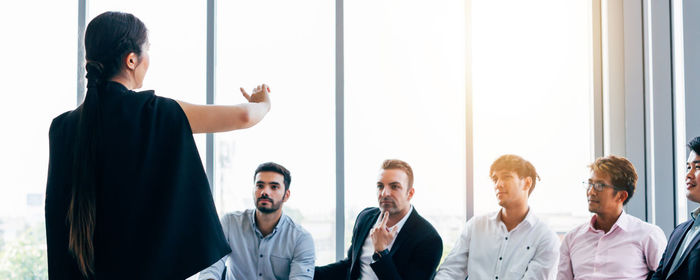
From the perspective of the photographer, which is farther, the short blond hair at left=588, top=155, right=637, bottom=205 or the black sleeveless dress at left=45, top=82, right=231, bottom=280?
the short blond hair at left=588, top=155, right=637, bottom=205

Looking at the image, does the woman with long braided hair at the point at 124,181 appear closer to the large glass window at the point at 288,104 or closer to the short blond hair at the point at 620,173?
the short blond hair at the point at 620,173

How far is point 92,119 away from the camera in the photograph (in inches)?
49.5

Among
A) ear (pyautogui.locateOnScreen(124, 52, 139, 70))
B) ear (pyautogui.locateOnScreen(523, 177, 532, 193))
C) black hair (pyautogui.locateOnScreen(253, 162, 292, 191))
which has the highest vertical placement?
ear (pyautogui.locateOnScreen(124, 52, 139, 70))

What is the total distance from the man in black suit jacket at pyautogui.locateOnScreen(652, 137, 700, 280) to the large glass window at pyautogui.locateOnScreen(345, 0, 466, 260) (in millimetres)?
1615

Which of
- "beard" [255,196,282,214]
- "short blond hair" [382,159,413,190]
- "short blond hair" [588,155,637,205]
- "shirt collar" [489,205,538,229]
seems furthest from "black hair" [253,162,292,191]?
"short blond hair" [588,155,637,205]

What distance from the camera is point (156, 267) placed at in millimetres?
1245

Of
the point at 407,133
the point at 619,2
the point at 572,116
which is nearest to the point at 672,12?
the point at 619,2

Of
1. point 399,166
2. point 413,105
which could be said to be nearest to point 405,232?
point 399,166

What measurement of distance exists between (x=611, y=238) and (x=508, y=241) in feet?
1.60

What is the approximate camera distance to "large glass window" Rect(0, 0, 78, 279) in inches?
166

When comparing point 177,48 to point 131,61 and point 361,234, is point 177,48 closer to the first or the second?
point 361,234

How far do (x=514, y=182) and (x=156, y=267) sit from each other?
2313 mm

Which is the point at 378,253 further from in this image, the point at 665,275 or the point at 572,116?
the point at 572,116

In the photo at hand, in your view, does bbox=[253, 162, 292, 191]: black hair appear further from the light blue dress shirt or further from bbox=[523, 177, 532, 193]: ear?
bbox=[523, 177, 532, 193]: ear
